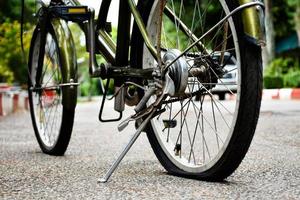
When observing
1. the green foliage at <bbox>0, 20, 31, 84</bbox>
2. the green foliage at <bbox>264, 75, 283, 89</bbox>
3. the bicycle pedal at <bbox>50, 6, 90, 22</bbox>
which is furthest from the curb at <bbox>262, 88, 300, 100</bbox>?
the bicycle pedal at <bbox>50, 6, 90, 22</bbox>

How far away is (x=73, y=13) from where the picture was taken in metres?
4.31

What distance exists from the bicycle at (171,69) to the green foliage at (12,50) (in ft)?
39.0

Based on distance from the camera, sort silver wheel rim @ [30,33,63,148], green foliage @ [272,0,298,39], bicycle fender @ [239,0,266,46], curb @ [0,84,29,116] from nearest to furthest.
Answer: bicycle fender @ [239,0,266,46] → silver wheel rim @ [30,33,63,148] → curb @ [0,84,29,116] → green foliage @ [272,0,298,39]

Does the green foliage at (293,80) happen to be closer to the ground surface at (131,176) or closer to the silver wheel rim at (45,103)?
the ground surface at (131,176)

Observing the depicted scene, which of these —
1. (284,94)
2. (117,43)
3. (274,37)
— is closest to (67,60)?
(117,43)

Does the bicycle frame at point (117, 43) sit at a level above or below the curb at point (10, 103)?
above

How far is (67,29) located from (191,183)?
1783 mm

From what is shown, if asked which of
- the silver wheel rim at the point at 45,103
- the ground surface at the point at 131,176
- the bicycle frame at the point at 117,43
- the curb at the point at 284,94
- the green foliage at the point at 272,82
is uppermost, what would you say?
the bicycle frame at the point at 117,43

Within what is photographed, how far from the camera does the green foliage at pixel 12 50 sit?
1025 inches

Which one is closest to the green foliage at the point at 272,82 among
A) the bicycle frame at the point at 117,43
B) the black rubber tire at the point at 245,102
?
the bicycle frame at the point at 117,43

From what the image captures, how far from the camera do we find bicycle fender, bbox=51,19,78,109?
14.8 feet

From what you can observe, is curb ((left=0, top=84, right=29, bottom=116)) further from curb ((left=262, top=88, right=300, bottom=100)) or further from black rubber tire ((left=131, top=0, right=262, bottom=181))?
black rubber tire ((left=131, top=0, right=262, bottom=181))

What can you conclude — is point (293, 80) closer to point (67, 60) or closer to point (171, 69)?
point (67, 60)

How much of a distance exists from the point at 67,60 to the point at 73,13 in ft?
1.32
